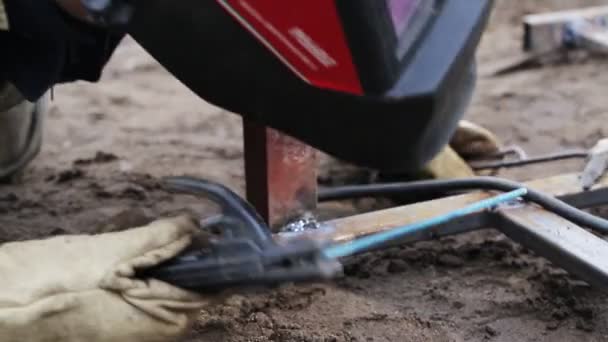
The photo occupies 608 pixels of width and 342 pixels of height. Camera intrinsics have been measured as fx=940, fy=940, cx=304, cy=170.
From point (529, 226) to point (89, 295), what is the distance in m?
0.68

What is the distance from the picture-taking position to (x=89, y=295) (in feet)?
3.64

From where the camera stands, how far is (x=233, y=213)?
3.92ft

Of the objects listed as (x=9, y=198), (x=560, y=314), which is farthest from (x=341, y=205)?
(x=9, y=198)

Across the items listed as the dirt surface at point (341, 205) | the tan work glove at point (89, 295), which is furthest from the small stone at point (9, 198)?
the tan work glove at point (89, 295)

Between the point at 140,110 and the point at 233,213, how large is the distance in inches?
55.6

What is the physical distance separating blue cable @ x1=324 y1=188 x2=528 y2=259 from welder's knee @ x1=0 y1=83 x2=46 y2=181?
2.95 feet

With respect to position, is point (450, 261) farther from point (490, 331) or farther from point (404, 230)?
point (404, 230)

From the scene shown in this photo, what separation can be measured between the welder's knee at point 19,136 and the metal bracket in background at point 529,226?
29.7 inches

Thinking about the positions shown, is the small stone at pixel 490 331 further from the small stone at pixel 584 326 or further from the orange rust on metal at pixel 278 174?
the orange rust on metal at pixel 278 174

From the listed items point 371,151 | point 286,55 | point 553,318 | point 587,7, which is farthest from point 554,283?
point 587,7

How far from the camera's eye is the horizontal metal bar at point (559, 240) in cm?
130

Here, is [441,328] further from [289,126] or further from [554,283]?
[289,126]

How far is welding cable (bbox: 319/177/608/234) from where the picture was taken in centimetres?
143

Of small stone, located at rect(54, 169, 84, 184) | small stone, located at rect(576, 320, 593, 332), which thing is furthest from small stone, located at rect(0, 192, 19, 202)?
small stone, located at rect(576, 320, 593, 332)
